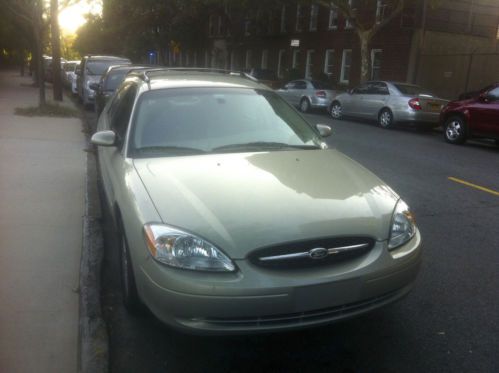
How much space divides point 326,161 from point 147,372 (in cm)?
199

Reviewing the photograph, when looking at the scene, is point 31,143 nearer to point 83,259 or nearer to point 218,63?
point 83,259

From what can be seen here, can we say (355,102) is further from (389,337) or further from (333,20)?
(389,337)

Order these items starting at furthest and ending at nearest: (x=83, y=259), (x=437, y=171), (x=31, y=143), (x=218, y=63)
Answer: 1. (x=218, y=63)
2. (x=31, y=143)
3. (x=437, y=171)
4. (x=83, y=259)

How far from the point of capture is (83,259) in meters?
4.32

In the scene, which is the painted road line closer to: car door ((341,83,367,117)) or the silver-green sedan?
the silver-green sedan

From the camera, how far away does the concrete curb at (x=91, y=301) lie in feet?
9.83

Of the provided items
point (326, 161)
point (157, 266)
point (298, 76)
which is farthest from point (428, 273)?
point (298, 76)

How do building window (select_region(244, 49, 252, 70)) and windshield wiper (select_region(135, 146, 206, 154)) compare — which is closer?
windshield wiper (select_region(135, 146, 206, 154))

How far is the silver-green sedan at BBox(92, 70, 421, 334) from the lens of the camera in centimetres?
279

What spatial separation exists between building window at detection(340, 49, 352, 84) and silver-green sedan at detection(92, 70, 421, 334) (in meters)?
23.9

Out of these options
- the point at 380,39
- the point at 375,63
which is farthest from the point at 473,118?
the point at 375,63

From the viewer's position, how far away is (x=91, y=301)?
3629 millimetres

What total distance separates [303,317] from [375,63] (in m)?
23.8

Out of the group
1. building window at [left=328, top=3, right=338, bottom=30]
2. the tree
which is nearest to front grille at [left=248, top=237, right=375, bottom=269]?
the tree
